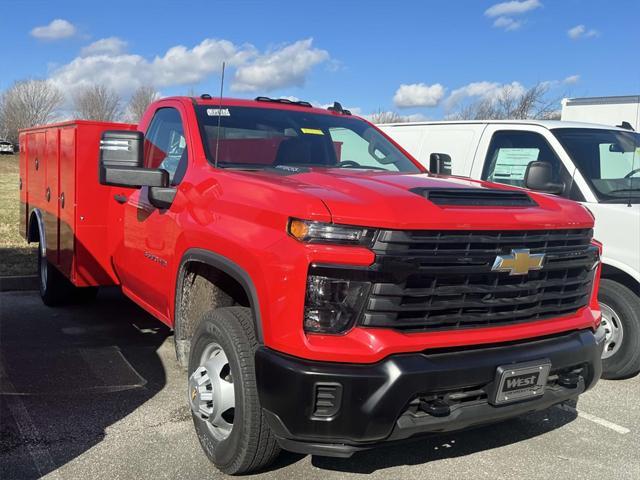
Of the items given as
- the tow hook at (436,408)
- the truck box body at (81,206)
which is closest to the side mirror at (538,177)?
the tow hook at (436,408)

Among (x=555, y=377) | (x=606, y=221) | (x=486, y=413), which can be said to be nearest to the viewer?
(x=486, y=413)

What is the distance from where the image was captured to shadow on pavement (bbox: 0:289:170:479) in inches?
142

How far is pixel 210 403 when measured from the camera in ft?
10.9

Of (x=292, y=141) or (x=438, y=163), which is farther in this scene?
(x=438, y=163)

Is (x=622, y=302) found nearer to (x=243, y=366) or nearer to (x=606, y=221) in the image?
(x=606, y=221)

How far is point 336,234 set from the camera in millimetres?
2674

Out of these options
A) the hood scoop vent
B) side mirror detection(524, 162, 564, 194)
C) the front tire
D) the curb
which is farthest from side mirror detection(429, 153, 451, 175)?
the curb

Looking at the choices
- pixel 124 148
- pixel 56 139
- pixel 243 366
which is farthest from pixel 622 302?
pixel 56 139

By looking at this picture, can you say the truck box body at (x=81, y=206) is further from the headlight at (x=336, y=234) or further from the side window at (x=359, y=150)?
the headlight at (x=336, y=234)

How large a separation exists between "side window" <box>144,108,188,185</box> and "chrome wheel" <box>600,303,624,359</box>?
3.59 meters

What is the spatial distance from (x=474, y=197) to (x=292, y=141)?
5.60 feet

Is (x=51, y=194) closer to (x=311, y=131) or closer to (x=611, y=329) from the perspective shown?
(x=311, y=131)

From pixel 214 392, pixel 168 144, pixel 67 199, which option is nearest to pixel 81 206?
pixel 67 199

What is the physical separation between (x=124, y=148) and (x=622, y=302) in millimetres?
3987
